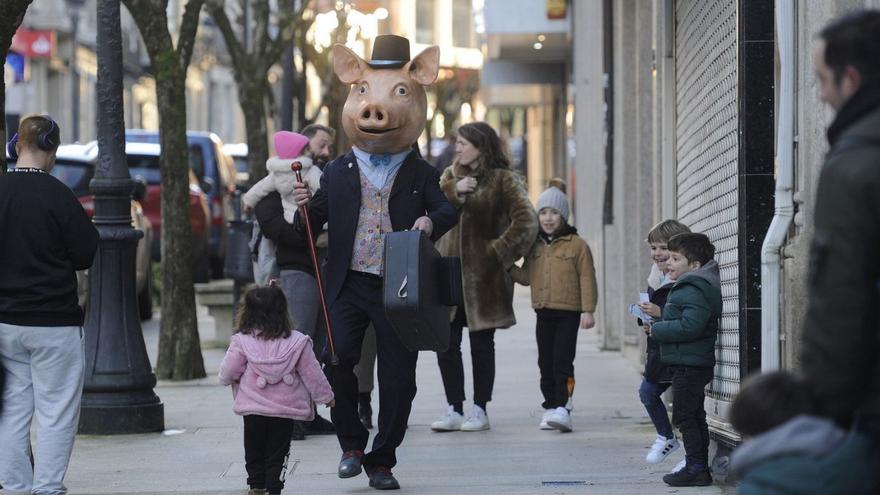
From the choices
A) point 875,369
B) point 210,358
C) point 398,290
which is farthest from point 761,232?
point 210,358

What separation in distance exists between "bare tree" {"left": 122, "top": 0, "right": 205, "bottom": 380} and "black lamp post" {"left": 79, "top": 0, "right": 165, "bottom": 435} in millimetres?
2455

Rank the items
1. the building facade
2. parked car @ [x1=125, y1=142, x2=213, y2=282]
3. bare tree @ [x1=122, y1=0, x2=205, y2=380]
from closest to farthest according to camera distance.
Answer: the building facade, bare tree @ [x1=122, y1=0, x2=205, y2=380], parked car @ [x1=125, y1=142, x2=213, y2=282]

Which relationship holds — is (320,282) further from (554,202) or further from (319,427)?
(554,202)

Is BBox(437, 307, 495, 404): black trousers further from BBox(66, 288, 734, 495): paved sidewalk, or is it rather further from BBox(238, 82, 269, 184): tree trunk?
BBox(238, 82, 269, 184): tree trunk

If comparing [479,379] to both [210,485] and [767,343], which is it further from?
[767,343]

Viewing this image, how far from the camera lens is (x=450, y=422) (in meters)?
10.3

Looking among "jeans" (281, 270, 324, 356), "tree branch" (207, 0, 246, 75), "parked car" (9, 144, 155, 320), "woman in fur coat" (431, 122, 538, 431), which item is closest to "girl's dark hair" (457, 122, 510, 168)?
"woman in fur coat" (431, 122, 538, 431)

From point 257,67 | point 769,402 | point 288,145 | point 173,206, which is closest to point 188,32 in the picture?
point 173,206

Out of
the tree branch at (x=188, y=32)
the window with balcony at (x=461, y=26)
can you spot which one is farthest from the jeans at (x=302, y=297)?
the window with balcony at (x=461, y=26)

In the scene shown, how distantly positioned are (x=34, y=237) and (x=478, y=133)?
3.55 metres

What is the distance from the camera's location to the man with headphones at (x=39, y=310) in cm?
735

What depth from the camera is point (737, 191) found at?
8.13 metres

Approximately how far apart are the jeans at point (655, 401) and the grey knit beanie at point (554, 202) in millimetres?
2309

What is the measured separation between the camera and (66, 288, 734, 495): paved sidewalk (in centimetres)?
828
